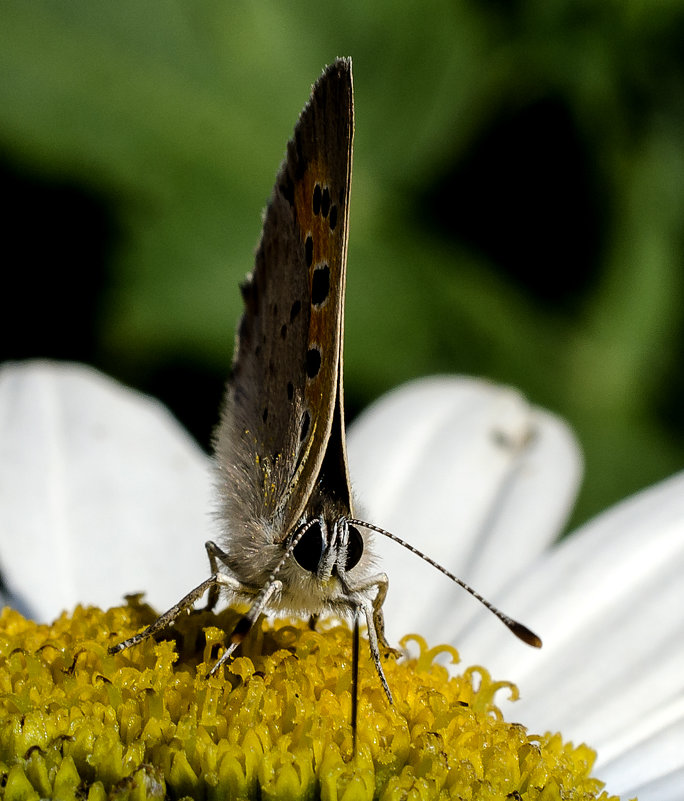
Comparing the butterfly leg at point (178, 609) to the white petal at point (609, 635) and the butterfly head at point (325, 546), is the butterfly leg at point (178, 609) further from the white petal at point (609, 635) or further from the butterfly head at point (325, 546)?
the white petal at point (609, 635)

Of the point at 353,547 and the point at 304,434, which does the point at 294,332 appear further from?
the point at 353,547

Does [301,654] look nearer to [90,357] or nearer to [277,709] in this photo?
[277,709]

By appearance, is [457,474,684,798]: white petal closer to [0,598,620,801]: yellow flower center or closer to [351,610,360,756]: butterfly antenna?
[0,598,620,801]: yellow flower center

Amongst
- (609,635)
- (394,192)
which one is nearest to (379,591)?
(609,635)

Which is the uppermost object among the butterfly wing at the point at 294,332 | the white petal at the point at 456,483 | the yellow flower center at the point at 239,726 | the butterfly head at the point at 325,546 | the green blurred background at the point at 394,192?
the green blurred background at the point at 394,192

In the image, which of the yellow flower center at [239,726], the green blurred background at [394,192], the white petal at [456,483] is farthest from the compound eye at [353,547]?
the green blurred background at [394,192]

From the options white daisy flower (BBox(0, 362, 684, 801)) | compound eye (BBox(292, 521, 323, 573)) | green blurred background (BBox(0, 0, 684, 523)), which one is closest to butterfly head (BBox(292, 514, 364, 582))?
compound eye (BBox(292, 521, 323, 573))

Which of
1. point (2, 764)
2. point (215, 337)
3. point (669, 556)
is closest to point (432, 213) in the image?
point (215, 337)
